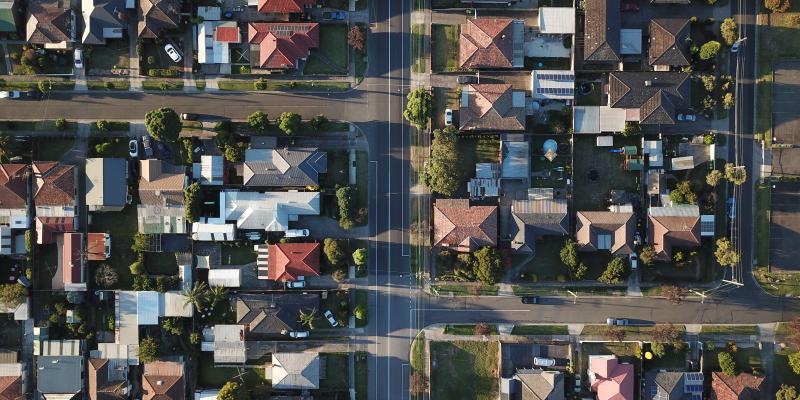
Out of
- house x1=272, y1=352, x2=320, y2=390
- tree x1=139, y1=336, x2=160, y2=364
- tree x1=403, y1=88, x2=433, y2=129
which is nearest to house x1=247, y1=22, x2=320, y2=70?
tree x1=403, y1=88, x2=433, y2=129

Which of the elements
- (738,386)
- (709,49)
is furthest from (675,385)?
(709,49)

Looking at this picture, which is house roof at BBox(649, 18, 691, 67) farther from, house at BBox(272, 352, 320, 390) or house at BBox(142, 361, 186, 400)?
house at BBox(142, 361, 186, 400)

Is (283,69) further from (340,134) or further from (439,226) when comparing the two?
(439,226)

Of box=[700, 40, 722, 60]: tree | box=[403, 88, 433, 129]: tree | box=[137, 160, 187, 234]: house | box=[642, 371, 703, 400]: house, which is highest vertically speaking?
box=[700, 40, 722, 60]: tree

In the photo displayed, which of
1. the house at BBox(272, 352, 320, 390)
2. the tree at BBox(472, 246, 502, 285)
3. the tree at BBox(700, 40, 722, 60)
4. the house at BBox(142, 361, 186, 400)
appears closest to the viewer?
the tree at BBox(472, 246, 502, 285)

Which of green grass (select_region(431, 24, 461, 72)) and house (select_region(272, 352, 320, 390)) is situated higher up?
green grass (select_region(431, 24, 461, 72))

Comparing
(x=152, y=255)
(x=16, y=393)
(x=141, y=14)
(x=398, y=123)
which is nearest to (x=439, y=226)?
(x=398, y=123)

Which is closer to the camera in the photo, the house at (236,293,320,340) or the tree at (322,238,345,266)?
the tree at (322,238,345,266)
